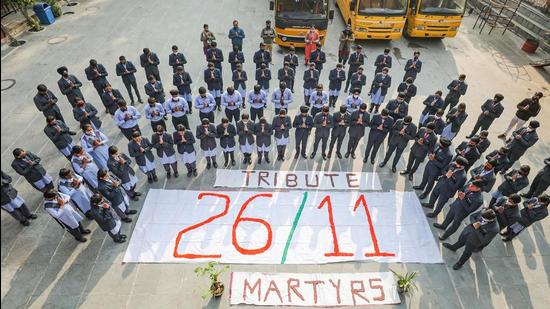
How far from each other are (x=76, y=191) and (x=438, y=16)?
1571cm

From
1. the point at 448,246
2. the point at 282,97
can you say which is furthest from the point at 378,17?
the point at 448,246

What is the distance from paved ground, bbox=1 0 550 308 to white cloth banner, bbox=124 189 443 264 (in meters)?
0.29

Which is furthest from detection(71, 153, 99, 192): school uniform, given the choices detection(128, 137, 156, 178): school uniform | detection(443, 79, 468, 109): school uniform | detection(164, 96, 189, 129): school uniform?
detection(443, 79, 468, 109): school uniform

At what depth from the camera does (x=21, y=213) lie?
7.62 m

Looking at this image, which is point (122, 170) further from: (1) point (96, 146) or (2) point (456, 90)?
(2) point (456, 90)

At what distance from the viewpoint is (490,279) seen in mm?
7094

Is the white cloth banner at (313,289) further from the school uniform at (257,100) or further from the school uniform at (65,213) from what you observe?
the school uniform at (257,100)

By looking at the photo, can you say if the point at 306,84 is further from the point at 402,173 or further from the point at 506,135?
the point at 506,135

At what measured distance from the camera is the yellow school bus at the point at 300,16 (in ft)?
45.4

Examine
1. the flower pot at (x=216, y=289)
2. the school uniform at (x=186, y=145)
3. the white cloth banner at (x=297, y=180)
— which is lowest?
the white cloth banner at (x=297, y=180)

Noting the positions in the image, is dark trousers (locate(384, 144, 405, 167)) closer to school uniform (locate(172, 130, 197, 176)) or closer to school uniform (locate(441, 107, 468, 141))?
school uniform (locate(441, 107, 468, 141))

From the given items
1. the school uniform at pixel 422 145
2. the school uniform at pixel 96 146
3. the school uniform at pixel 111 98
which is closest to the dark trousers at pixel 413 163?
the school uniform at pixel 422 145

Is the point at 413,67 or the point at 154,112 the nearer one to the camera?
the point at 154,112

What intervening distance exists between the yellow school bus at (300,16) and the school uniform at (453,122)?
6.90 metres
